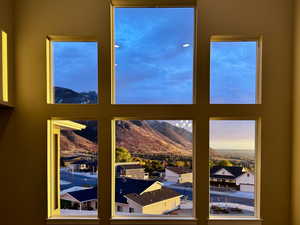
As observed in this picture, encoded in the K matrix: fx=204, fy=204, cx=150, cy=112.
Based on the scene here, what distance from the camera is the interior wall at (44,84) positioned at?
2684 millimetres

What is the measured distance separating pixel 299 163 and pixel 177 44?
7.09 ft

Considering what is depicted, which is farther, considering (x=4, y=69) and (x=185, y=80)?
(x=185, y=80)

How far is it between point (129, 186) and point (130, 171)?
8.2 inches

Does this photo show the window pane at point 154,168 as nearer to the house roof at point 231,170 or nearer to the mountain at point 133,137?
the mountain at point 133,137

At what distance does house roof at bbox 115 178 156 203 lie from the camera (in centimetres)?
284

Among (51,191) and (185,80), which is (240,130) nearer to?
(185,80)

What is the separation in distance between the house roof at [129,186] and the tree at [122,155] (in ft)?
0.90

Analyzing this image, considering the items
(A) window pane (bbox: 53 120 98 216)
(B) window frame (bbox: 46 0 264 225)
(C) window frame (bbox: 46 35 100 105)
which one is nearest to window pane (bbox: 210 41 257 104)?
(B) window frame (bbox: 46 0 264 225)

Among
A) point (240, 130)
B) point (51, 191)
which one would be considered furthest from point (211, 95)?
point (51, 191)

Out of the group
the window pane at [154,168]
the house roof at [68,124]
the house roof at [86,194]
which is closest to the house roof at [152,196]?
the window pane at [154,168]

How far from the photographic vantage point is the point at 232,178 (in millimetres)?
2838

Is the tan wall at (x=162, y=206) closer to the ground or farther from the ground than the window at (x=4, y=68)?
closer to the ground

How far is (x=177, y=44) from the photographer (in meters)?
2.83

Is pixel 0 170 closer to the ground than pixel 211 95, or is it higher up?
closer to the ground
